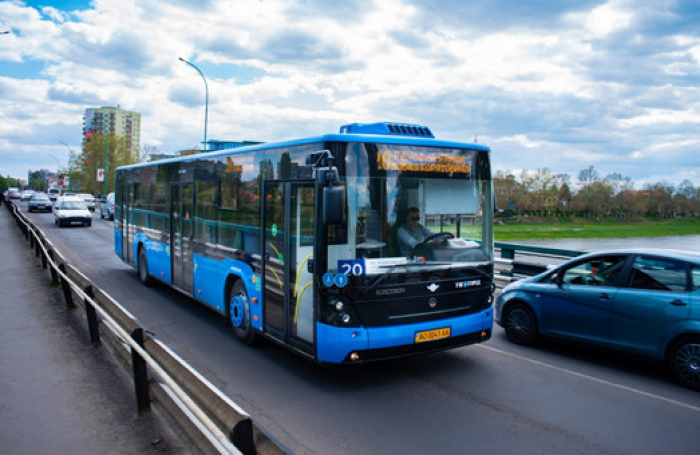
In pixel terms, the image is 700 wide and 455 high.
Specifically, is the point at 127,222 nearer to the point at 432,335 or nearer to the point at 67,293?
the point at 67,293

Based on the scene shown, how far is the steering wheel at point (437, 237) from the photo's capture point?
6.38 meters

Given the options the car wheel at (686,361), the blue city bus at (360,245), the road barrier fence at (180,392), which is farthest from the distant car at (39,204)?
the car wheel at (686,361)

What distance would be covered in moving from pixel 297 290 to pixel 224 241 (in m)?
2.58

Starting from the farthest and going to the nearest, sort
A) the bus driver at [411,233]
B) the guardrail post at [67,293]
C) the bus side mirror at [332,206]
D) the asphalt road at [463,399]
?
1. the guardrail post at [67,293]
2. the bus driver at [411,233]
3. the bus side mirror at [332,206]
4. the asphalt road at [463,399]

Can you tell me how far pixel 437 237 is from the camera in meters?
6.52

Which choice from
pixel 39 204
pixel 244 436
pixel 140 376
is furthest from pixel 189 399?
pixel 39 204

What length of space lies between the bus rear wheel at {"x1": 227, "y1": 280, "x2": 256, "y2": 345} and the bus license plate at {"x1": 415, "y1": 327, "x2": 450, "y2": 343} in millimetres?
2666

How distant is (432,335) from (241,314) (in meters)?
3.00

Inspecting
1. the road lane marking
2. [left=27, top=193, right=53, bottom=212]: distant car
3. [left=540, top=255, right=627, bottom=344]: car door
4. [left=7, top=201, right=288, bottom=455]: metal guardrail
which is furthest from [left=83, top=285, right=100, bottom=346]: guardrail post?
[left=27, top=193, right=53, bottom=212]: distant car

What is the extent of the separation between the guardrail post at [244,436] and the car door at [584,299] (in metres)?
5.54

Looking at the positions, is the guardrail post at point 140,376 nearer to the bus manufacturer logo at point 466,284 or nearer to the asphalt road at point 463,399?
the asphalt road at point 463,399

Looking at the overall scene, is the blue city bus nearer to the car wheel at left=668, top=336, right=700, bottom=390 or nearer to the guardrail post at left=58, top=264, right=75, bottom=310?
the car wheel at left=668, top=336, right=700, bottom=390

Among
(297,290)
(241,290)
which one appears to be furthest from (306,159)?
(241,290)

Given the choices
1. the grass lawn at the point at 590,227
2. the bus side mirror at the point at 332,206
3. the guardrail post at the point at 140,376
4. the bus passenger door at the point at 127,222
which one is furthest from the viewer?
the grass lawn at the point at 590,227
